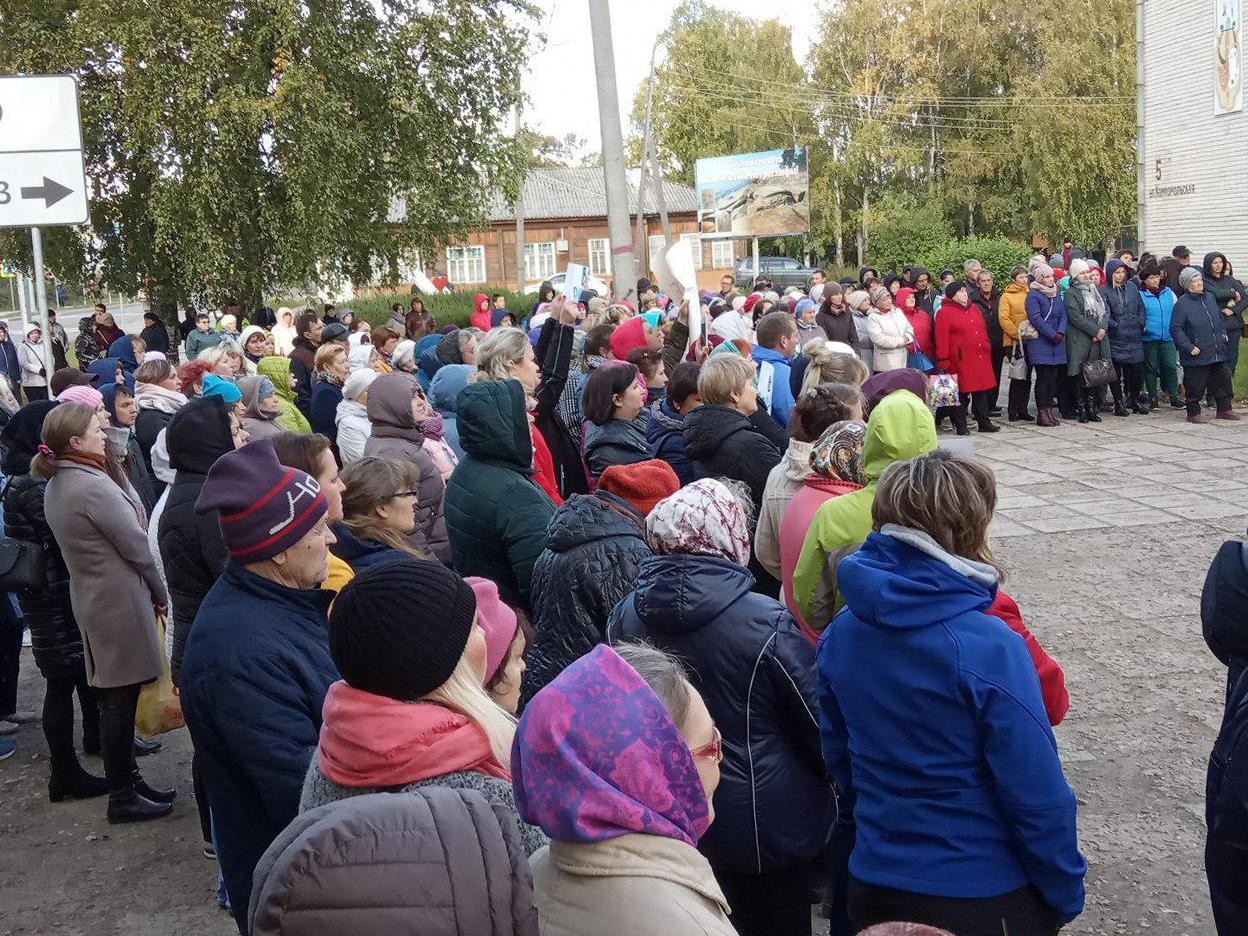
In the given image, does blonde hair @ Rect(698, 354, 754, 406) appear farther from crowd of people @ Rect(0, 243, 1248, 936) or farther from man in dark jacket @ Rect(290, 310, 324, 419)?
man in dark jacket @ Rect(290, 310, 324, 419)

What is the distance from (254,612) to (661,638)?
1.05 m

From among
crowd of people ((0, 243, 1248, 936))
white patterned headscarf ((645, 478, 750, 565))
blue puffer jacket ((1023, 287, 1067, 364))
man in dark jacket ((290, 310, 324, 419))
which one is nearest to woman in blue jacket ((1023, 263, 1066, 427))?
blue puffer jacket ((1023, 287, 1067, 364))

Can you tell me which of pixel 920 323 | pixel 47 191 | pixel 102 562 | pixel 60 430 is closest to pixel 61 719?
pixel 102 562

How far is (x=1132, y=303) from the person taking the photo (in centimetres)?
1498

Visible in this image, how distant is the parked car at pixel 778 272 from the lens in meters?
41.5

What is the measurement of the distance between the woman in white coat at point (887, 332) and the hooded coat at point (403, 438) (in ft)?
29.8

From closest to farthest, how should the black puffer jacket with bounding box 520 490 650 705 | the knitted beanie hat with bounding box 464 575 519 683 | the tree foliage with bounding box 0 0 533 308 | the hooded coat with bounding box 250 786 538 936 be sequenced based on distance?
the hooded coat with bounding box 250 786 538 936, the knitted beanie hat with bounding box 464 575 519 683, the black puffer jacket with bounding box 520 490 650 705, the tree foliage with bounding box 0 0 533 308

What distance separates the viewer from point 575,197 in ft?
245

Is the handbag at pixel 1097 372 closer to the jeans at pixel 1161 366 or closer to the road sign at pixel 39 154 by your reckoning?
the jeans at pixel 1161 366

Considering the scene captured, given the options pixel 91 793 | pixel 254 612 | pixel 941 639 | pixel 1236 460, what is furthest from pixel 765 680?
pixel 1236 460

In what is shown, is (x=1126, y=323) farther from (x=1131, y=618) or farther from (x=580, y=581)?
(x=580, y=581)

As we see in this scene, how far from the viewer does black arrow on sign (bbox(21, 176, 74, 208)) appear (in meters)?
7.37

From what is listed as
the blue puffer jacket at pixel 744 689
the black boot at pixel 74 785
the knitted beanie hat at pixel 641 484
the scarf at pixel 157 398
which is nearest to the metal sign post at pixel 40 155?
the scarf at pixel 157 398

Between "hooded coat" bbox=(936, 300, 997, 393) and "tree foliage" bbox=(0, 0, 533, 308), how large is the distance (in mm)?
10450
